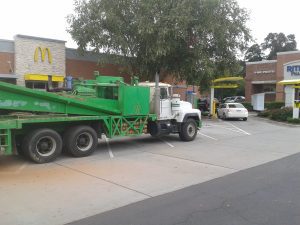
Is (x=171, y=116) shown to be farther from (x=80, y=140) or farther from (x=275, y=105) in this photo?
(x=275, y=105)

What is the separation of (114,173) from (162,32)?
1299 cm

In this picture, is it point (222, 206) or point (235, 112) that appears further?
point (235, 112)

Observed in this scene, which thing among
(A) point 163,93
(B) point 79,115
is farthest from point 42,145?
(A) point 163,93

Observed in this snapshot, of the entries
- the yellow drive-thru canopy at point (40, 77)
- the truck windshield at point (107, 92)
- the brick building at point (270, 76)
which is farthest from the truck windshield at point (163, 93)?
the brick building at point (270, 76)

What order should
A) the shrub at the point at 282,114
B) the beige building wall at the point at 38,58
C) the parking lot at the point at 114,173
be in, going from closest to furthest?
the parking lot at the point at 114,173
the beige building wall at the point at 38,58
the shrub at the point at 282,114

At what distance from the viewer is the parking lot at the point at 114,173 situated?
6.31 metres

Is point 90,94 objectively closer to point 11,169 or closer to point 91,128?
point 91,128

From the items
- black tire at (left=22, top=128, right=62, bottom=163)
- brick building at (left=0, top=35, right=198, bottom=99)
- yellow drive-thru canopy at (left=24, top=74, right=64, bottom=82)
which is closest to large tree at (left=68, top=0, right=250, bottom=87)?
brick building at (left=0, top=35, right=198, bottom=99)

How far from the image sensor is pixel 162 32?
66.9ft

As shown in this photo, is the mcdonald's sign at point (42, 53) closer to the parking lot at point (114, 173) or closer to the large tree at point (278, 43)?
the parking lot at point (114, 173)

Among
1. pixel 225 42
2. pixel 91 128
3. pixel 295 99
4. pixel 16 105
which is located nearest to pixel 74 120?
pixel 91 128

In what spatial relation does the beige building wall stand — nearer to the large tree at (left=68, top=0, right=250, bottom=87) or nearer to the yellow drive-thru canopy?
the yellow drive-thru canopy

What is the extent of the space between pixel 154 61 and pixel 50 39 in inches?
260

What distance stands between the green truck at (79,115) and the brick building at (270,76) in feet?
85.7
